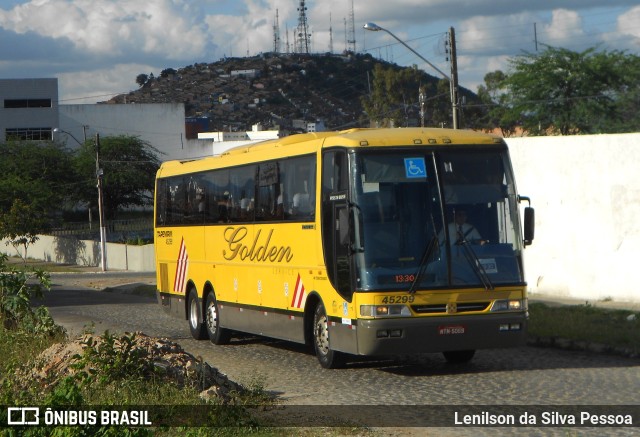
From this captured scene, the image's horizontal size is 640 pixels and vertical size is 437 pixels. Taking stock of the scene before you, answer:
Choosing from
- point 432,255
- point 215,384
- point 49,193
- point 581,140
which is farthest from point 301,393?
point 49,193

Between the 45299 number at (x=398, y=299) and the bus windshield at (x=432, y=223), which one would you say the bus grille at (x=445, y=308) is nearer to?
the 45299 number at (x=398, y=299)

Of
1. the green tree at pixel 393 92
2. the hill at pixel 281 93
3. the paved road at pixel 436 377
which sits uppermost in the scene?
the hill at pixel 281 93

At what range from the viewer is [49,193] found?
2879 inches

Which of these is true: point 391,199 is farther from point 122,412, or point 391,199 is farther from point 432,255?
point 122,412

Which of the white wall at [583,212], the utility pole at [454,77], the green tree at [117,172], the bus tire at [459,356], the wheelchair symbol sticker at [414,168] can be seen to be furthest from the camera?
the green tree at [117,172]

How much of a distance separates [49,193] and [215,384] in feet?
208

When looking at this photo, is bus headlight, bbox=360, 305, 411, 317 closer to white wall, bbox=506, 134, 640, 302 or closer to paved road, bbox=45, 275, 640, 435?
paved road, bbox=45, 275, 640, 435

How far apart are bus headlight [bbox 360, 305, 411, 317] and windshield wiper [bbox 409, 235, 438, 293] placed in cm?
26

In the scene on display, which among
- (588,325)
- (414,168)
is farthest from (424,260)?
(588,325)

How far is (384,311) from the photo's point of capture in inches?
550

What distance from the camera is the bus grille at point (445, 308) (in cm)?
1406

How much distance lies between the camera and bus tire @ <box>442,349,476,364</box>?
15525mm

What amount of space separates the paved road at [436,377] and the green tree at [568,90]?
4102 cm

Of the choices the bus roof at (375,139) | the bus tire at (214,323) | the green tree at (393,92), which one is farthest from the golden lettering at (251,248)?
the green tree at (393,92)
